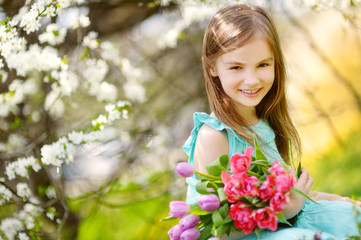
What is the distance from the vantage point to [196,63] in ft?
13.5

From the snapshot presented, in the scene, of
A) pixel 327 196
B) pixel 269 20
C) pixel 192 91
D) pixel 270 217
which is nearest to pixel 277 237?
pixel 270 217

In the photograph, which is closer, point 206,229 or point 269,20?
point 206,229

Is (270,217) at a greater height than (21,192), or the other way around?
(270,217)

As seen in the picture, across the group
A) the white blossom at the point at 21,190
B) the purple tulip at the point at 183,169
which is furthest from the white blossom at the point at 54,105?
the purple tulip at the point at 183,169

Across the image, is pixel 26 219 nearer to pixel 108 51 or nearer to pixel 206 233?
pixel 108 51

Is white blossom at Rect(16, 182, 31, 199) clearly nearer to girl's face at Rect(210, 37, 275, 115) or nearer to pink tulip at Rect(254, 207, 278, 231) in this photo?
girl's face at Rect(210, 37, 275, 115)

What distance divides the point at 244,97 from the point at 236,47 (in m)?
0.18

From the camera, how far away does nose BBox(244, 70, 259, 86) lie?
1724 millimetres

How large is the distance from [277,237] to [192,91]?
272cm

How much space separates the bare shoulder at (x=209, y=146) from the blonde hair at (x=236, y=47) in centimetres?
7

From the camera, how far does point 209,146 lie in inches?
68.2

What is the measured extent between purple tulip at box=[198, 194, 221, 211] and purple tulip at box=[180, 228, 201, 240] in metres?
0.09

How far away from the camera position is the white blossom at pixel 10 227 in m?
2.33

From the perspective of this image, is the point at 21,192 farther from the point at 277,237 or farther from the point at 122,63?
the point at 277,237
